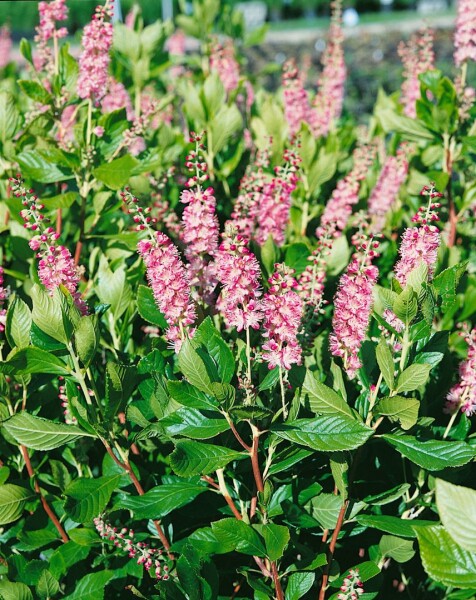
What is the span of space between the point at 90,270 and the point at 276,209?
2.31 ft

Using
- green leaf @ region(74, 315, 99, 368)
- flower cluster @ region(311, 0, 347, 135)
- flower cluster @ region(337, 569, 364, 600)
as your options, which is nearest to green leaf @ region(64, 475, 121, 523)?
green leaf @ region(74, 315, 99, 368)

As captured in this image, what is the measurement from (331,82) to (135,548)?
110 inches

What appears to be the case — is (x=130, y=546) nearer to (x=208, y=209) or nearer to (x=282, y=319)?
(x=282, y=319)

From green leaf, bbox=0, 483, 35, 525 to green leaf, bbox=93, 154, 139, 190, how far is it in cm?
95

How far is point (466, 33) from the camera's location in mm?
2965

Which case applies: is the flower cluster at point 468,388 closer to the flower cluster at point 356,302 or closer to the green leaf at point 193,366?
the flower cluster at point 356,302

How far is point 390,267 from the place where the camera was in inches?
110

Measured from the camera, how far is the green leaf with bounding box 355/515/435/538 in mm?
1617

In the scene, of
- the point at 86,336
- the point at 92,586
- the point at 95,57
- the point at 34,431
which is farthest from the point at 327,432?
the point at 95,57

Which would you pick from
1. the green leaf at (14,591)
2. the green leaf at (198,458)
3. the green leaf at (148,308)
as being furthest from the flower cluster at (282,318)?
the green leaf at (14,591)

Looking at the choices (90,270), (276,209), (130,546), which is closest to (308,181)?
(276,209)

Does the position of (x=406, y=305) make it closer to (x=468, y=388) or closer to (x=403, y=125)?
(x=468, y=388)

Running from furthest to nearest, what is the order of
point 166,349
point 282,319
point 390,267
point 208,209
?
point 390,267 < point 166,349 < point 208,209 < point 282,319

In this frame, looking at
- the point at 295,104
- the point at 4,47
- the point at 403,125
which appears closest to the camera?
the point at 403,125
